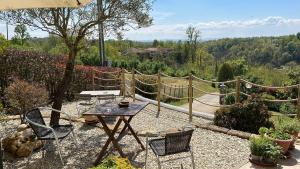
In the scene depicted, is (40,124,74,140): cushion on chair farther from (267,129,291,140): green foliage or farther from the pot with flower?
(267,129,291,140): green foliage

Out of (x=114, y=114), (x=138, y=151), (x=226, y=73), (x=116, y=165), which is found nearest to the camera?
(x=116, y=165)

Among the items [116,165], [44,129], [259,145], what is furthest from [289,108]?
[116,165]

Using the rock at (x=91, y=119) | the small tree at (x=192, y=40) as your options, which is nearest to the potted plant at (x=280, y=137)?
the rock at (x=91, y=119)

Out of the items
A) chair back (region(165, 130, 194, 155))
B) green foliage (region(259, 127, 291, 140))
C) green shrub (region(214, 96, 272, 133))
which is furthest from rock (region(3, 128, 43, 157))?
green shrub (region(214, 96, 272, 133))

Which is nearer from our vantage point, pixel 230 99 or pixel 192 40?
pixel 230 99

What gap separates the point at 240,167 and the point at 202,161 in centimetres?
59

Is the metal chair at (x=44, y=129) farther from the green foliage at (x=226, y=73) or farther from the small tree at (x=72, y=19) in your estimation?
the green foliage at (x=226, y=73)

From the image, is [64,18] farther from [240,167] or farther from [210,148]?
[240,167]

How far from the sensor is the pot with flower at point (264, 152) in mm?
4902

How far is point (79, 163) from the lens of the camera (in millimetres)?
5418

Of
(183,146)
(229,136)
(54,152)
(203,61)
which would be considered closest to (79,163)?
(54,152)

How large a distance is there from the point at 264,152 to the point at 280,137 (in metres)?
0.64

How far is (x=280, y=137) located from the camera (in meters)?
5.43

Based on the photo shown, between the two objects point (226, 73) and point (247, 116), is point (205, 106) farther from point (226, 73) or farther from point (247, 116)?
point (226, 73)
